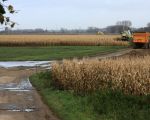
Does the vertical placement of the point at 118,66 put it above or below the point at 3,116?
above

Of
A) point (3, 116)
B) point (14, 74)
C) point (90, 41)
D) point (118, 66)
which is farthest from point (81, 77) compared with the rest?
point (90, 41)

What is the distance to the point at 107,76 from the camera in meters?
15.4

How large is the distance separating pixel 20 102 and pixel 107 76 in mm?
3189

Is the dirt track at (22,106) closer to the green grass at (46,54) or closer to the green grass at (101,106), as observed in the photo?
the green grass at (101,106)

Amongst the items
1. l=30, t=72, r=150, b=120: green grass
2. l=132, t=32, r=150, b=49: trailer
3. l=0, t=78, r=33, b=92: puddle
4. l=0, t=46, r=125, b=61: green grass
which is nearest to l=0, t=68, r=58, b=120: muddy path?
l=0, t=78, r=33, b=92: puddle

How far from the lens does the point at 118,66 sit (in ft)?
50.9

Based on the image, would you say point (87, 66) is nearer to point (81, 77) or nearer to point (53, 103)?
point (81, 77)

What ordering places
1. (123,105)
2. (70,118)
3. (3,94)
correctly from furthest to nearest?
(3,94), (123,105), (70,118)

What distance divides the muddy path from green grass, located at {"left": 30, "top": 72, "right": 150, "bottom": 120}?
403 mm

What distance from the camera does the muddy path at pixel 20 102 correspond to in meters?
12.6

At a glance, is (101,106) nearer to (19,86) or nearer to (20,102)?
(20,102)

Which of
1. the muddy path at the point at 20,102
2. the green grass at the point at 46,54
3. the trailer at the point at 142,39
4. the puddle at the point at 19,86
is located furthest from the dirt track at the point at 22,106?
the trailer at the point at 142,39

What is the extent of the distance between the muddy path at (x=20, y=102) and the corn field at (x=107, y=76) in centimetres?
148

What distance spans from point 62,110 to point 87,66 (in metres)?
4.08
